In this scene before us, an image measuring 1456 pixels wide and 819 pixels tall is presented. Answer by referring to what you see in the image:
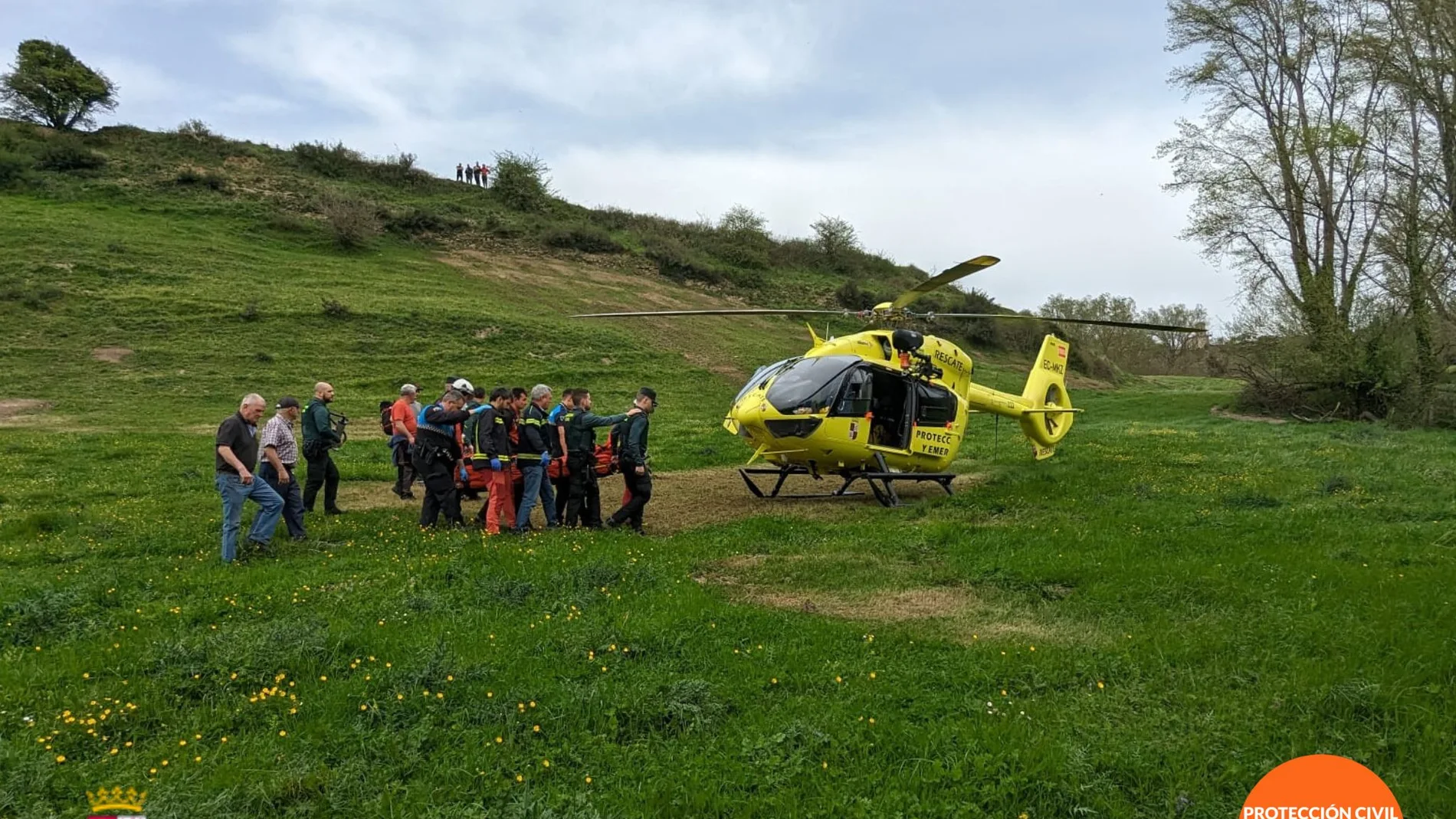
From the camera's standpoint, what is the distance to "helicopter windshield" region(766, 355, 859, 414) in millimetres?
11117

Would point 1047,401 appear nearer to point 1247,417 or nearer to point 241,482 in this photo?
point 241,482

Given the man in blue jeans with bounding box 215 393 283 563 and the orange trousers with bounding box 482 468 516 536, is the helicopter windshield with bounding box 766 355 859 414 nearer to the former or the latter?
the orange trousers with bounding box 482 468 516 536

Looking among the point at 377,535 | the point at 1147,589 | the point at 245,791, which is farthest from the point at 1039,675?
the point at 377,535

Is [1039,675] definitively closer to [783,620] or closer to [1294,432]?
[783,620]

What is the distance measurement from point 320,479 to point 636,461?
4.33 m

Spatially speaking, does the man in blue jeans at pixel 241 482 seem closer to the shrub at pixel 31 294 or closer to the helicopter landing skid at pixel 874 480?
the helicopter landing skid at pixel 874 480

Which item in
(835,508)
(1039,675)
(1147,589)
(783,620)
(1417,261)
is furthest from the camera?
(1417,261)

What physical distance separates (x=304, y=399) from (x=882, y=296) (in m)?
37.6

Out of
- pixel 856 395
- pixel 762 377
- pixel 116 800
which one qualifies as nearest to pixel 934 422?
pixel 856 395

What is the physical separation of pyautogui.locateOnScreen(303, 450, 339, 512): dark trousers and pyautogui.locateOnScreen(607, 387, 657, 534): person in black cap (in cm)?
388

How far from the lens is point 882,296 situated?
51.2 metres

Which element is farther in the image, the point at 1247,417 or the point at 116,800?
the point at 1247,417

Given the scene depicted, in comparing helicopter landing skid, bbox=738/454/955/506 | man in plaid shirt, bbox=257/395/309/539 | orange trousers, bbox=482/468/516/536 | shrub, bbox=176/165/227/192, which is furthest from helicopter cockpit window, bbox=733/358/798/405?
shrub, bbox=176/165/227/192

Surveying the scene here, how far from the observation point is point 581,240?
155ft
